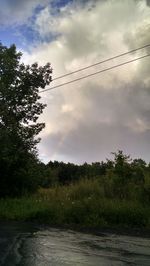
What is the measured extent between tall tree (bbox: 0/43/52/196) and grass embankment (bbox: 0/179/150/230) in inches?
123

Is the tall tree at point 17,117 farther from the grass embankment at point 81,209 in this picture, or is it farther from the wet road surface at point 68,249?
the wet road surface at point 68,249

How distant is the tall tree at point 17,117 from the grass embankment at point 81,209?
10.3 feet

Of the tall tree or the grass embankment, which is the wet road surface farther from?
the tall tree

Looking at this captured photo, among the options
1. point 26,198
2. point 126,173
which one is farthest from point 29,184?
point 126,173

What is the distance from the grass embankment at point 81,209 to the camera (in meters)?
17.4

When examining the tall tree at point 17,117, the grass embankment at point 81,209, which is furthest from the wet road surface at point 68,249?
the tall tree at point 17,117

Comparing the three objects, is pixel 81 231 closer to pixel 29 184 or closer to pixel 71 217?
pixel 71 217

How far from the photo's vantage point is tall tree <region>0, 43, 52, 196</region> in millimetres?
27250

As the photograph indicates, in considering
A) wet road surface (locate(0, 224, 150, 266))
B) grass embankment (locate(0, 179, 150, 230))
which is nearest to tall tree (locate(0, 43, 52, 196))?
grass embankment (locate(0, 179, 150, 230))

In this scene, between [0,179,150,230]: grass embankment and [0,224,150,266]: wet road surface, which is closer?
[0,224,150,266]: wet road surface

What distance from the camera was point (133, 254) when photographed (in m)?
10.8

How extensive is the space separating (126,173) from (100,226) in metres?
6.36

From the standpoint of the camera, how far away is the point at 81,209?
737 inches

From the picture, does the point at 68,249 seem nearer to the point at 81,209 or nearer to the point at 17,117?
the point at 81,209
